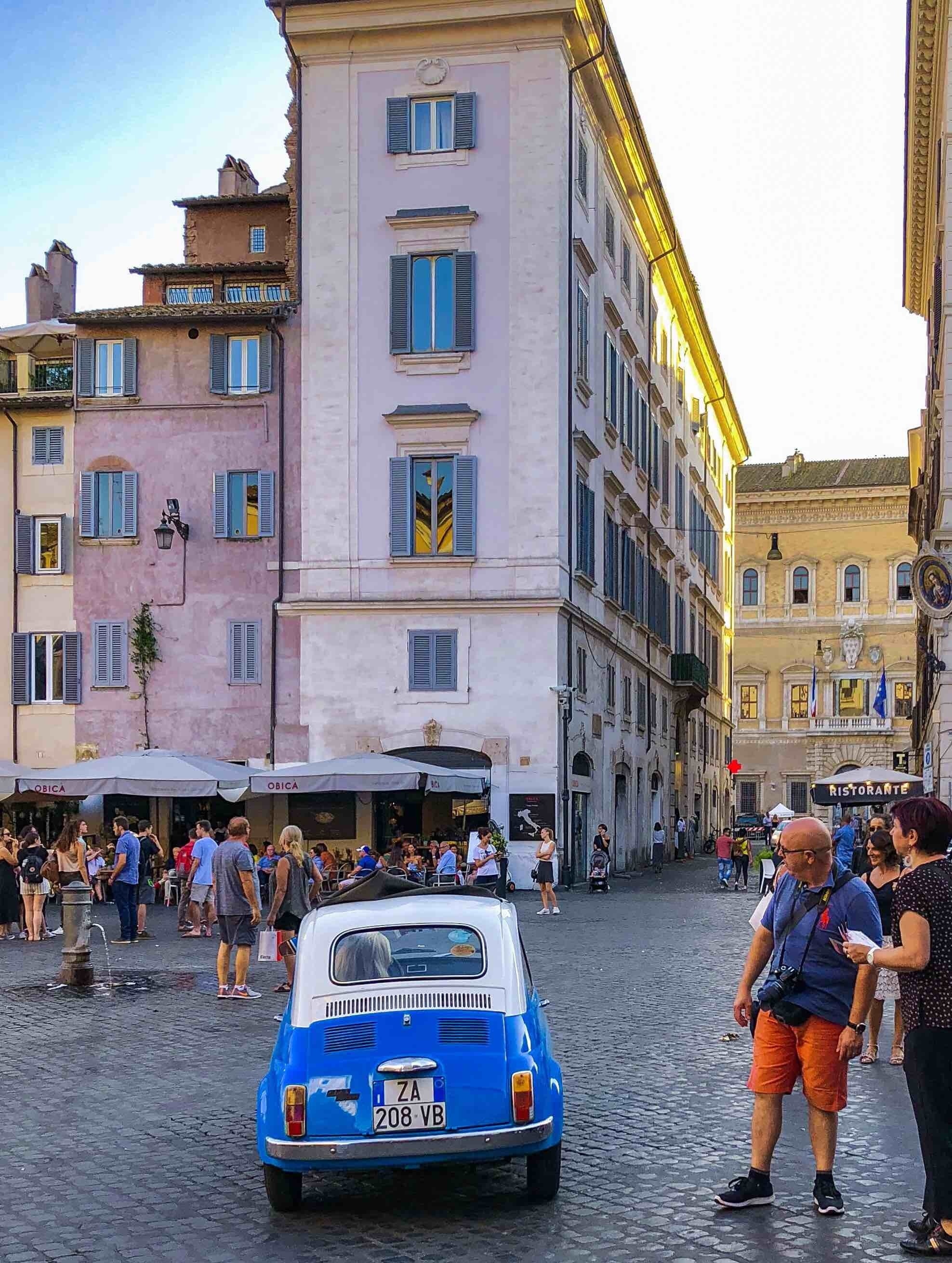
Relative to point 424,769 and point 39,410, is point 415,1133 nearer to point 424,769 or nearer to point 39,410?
point 424,769

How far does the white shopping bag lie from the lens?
53.1 ft

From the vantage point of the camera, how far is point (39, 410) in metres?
37.0

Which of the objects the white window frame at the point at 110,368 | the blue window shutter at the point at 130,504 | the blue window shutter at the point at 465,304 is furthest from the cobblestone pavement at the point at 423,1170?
the white window frame at the point at 110,368

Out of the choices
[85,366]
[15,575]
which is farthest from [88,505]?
[85,366]

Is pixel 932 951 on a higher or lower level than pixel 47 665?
lower

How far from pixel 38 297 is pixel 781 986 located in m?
46.3

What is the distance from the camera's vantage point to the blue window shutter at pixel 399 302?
3534cm

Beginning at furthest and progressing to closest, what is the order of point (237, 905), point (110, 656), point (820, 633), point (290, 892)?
point (820, 633)
point (110, 656)
point (290, 892)
point (237, 905)

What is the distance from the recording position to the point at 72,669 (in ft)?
119

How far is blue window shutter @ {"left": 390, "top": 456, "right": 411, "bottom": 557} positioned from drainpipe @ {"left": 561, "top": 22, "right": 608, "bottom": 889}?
3.40 metres

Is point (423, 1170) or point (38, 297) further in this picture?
point (38, 297)

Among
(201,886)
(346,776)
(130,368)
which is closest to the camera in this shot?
(201,886)

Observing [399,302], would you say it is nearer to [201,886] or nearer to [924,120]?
[924,120]

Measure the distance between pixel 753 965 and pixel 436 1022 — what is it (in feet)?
4.90
